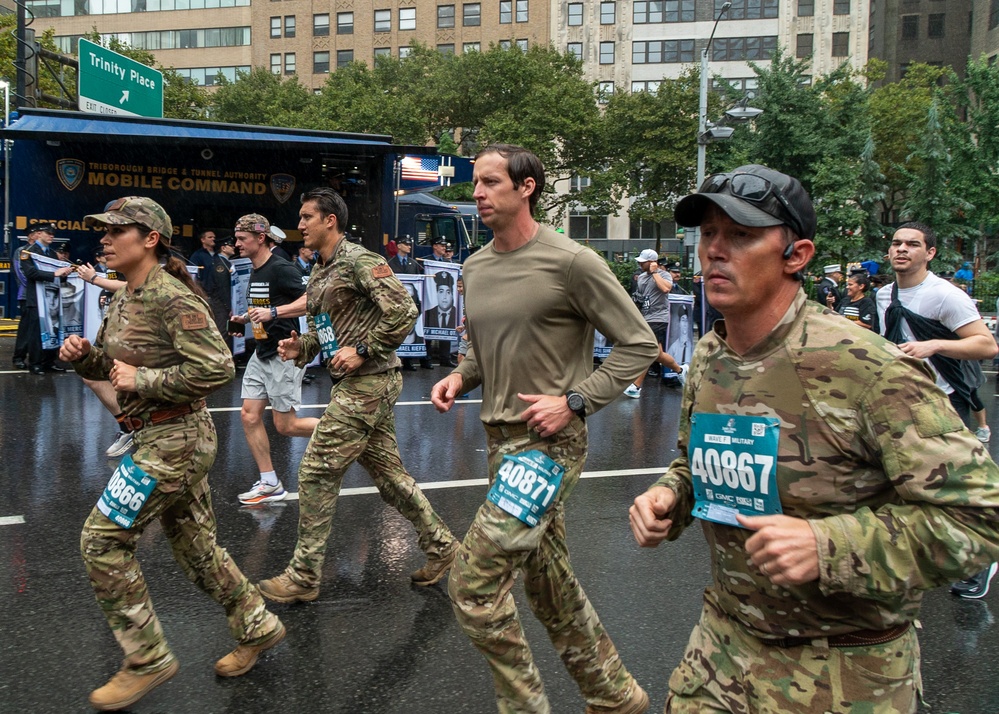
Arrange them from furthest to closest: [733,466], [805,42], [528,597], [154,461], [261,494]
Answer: [805,42]
[261,494]
[154,461]
[528,597]
[733,466]

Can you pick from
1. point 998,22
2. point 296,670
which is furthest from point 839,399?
point 998,22

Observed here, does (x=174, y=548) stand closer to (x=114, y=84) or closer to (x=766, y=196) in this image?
(x=766, y=196)

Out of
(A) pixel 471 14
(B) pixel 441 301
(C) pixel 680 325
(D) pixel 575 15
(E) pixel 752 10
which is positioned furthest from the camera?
(A) pixel 471 14

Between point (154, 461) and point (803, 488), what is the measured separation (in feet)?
8.64

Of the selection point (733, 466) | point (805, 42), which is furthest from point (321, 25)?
point (733, 466)

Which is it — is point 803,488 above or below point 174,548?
above

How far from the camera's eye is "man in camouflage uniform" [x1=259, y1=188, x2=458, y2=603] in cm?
473

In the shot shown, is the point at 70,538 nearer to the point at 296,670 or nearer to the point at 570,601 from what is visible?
the point at 296,670

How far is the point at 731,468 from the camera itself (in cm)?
207

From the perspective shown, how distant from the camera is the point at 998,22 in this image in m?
54.1

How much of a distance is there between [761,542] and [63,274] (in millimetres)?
12174

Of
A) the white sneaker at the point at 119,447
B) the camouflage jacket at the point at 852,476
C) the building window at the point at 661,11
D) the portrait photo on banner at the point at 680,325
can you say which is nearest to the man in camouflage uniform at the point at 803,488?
the camouflage jacket at the point at 852,476

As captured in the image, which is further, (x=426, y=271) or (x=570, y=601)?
(x=426, y=271)

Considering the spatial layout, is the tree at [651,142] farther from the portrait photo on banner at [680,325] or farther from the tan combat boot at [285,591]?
the tan combat boot at [285,591]
